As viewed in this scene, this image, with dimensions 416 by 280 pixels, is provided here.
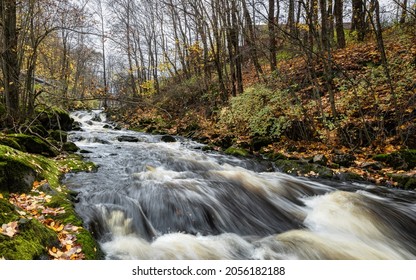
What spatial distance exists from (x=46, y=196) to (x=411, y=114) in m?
8.99

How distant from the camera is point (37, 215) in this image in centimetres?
382

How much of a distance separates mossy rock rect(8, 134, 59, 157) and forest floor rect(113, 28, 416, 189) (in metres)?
3.11

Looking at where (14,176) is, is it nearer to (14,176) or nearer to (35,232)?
(14,176)

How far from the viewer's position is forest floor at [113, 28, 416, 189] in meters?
7.47

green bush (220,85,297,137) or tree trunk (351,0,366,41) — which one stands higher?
tree trunk (351,0,366,41)

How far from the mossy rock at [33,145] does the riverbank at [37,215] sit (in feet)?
1.16

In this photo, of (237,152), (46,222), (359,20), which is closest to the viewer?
(46,222)

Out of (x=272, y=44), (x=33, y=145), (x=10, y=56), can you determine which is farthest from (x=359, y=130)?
(x=10, y=56)

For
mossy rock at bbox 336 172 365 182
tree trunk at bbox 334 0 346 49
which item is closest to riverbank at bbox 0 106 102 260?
mossy rock at bbox 336 172 365 182

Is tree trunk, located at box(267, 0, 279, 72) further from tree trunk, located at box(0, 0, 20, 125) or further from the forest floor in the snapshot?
tree trunk, located at box(0, 0, 20, 125)

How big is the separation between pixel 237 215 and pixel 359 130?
541 cm

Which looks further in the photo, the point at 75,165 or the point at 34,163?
the point at 75,165

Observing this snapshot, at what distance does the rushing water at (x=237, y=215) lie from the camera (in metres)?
4.29

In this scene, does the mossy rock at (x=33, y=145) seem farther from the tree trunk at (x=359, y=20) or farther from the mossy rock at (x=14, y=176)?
the tree trunk at (x=359, y=20)
